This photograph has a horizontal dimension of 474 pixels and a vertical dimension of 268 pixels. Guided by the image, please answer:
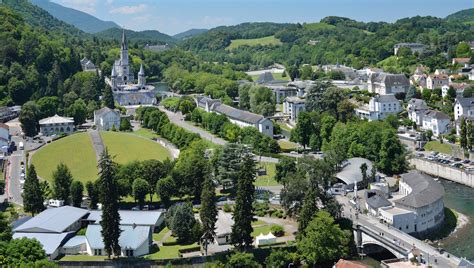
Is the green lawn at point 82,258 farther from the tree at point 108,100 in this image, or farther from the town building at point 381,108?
the tree at point 108,100

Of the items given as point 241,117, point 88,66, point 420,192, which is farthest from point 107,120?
point 420,192

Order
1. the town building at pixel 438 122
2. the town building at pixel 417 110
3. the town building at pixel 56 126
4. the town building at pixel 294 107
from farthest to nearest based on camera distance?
1. the town building at pixel 294 107
2. the town building at pixel 56 126
3. the town building at pixel 417 110
4. the town building at pixel 438 122

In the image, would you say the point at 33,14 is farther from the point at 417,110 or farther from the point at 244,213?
the point at 244,213

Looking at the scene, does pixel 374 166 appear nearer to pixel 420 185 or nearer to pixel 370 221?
pixel 420 185

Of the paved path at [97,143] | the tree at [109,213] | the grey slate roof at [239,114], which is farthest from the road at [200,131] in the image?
the tree at [109,213]

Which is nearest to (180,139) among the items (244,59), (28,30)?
(28,30)

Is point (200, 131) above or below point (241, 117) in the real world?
below

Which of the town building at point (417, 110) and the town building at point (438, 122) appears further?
the town building at point (417, 110)
